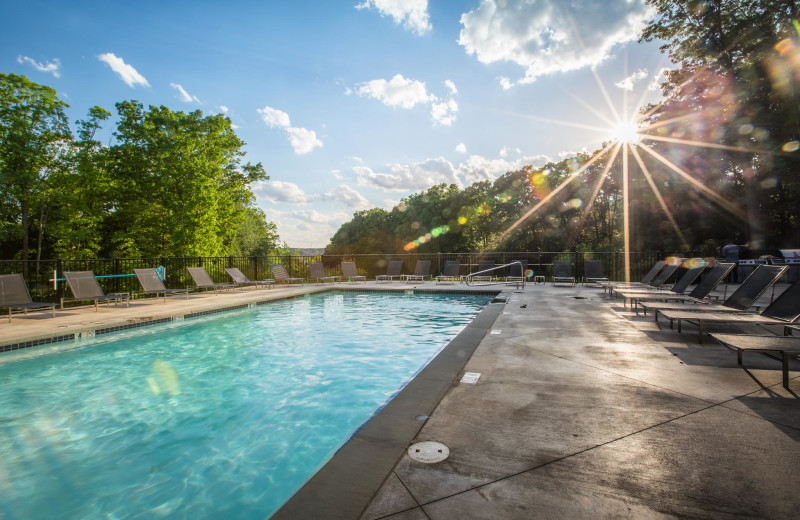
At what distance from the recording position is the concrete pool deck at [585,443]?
145 cm

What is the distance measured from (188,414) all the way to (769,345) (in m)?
4.94

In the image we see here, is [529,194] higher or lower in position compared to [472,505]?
higher

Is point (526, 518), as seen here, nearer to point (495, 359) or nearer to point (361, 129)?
point (495, 359)

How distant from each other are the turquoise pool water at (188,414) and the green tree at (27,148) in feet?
73.6

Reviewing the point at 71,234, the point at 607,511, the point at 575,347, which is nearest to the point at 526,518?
the point at 607,511

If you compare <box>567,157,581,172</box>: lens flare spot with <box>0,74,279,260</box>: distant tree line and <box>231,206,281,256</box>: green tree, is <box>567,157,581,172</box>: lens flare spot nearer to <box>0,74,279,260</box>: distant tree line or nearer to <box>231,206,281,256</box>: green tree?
<box>0,74,279,260</box>: distant tree line

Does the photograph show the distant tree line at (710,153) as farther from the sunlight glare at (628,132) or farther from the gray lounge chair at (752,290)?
the gray lounge chair at (752,290)

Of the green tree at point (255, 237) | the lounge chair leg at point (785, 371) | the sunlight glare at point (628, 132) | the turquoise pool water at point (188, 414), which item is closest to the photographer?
the turquoise pool water at point (188, 414)

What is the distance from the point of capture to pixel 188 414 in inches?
136

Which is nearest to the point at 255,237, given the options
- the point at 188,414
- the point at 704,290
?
the point at 188,414

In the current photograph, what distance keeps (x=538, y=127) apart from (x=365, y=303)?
31.4ft

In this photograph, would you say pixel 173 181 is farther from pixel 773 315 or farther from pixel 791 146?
pixel 791 146

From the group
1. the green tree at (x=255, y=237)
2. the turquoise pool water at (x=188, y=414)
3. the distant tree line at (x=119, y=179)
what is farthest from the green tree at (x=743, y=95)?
the green tree at (x=255, y=237)

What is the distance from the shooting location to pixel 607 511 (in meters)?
1.41
